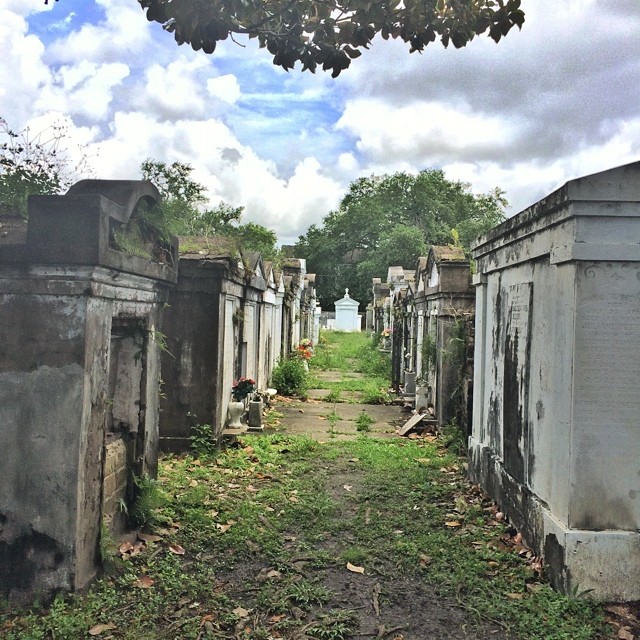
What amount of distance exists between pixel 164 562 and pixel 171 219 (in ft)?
9.60

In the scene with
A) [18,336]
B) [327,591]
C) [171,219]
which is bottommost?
[327,591]

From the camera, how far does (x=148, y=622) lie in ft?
12.4

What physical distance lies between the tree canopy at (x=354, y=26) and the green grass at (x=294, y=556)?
11.1ft

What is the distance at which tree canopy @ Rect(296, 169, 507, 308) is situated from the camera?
45656 mm

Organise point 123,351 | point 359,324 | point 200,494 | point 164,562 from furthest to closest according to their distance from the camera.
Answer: point 359,324 < point 200,494 < point 123,351 < point 164,562

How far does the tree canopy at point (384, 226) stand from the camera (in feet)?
150

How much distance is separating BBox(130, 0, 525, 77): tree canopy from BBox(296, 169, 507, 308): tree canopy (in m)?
40.0

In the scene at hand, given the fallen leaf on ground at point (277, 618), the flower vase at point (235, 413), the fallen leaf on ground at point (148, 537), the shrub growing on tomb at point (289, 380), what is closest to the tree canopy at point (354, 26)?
the fallen leaf on ground at point (277, 618)

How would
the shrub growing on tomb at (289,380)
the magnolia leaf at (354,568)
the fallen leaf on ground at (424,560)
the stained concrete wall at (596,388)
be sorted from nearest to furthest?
the stained concrete wall at (596,388)
the magnolia leaf at (354,568)
the fallen leaf on ground at (424,560)
the shrub growing on tomb at (289,380)

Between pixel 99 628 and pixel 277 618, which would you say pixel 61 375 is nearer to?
pixel 99 628

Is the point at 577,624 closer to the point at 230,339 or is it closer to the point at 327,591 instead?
the point at 327,591

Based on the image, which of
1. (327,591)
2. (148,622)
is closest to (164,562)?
(148,622)

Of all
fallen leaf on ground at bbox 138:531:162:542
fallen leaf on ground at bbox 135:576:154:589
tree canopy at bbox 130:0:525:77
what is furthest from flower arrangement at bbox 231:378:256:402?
tree canopy at bbox 130:0:525:77

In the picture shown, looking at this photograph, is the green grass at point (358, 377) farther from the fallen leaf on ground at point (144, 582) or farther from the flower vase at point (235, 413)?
the fallen leaf on ground at point (144, 582)
